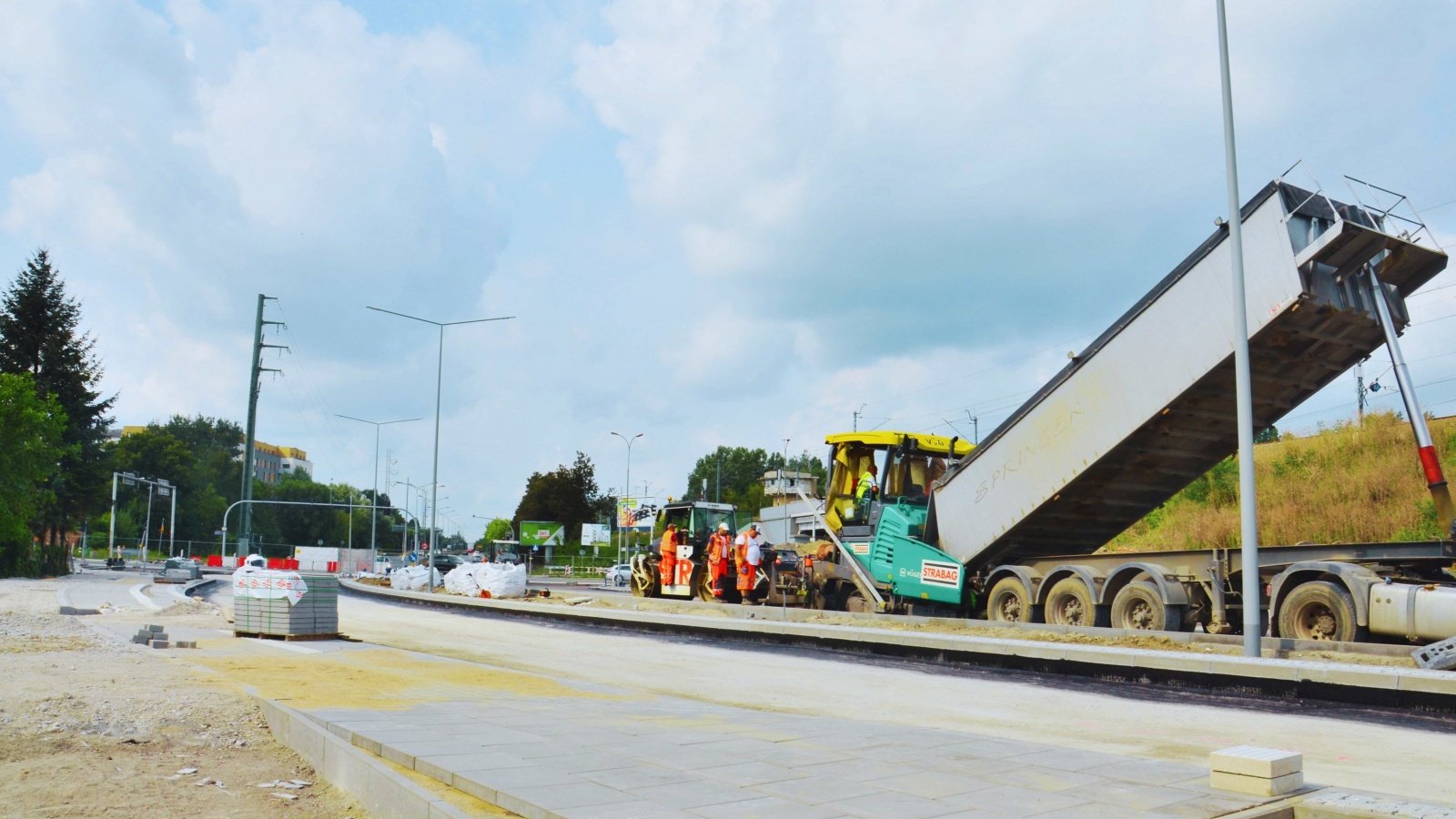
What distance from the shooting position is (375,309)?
33.8 metres

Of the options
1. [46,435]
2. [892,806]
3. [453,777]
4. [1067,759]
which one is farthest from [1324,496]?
[46,435]

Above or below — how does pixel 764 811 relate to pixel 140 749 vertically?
above

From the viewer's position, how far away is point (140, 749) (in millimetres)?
6441

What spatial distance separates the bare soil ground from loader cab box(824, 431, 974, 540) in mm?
10544

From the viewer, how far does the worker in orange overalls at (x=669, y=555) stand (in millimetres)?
23078

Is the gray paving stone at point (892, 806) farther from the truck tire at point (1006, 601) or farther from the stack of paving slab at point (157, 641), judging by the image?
the stack of paving slab at point (157, 641)

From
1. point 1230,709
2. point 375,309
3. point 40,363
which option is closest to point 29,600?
point 375,309

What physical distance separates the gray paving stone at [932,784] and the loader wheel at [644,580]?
18.9 metres

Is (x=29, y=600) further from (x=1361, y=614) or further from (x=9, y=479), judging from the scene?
(x=1361, y=614)

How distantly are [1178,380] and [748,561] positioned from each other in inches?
393

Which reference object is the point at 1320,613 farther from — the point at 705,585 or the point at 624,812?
the point at 705,585

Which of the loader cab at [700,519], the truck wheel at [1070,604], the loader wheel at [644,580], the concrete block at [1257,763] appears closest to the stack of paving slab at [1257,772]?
the concrete block at [1257,763]

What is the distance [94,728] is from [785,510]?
31476mm

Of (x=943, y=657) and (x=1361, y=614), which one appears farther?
(x=943, y=657)
